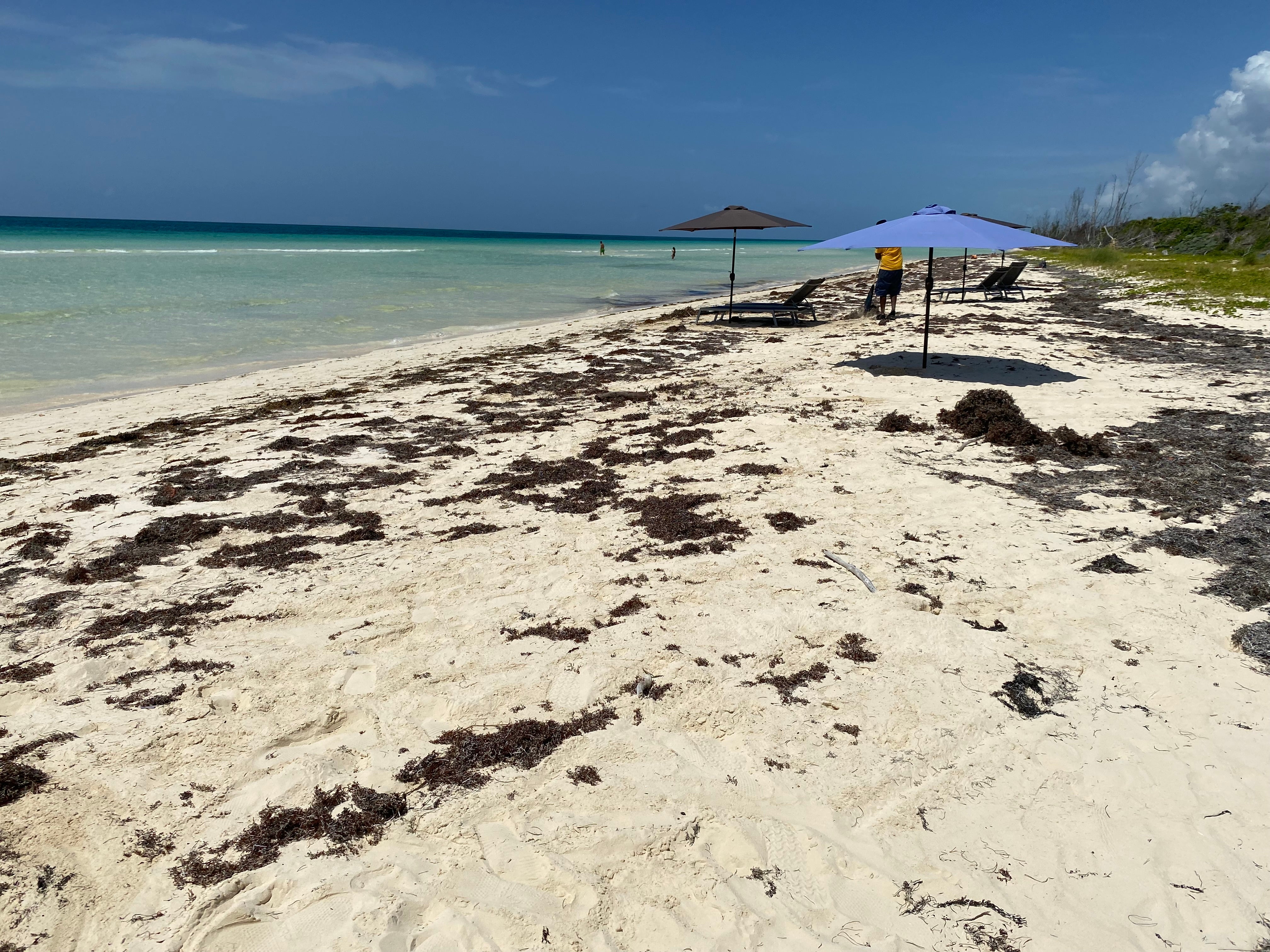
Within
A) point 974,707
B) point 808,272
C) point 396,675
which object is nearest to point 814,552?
point 974,707

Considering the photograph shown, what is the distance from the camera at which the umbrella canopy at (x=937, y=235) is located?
8.30m

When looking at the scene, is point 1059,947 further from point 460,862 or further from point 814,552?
point 814,552

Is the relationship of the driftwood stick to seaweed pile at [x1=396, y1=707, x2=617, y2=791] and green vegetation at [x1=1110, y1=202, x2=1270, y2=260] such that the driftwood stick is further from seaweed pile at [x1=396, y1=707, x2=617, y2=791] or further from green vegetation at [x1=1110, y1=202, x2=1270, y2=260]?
green vegetation at [x1=1110, y1=202, x2=1270, y2=260]

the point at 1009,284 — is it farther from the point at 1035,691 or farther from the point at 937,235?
the point at 1035,691

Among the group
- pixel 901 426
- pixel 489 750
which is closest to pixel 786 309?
pixel 901 426

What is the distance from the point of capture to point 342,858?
2482 mm

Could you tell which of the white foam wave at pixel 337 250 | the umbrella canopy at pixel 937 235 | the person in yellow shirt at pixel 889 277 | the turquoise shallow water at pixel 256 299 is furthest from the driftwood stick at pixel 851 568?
the white foam wave at pixel 337 250

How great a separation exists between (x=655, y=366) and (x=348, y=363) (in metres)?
5.16

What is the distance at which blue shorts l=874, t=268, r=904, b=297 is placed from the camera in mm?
14562

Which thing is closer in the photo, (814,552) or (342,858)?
(342,858)

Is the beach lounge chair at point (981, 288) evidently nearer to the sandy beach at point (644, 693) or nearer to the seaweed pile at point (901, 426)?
the seaweed pile at point (901, 426)

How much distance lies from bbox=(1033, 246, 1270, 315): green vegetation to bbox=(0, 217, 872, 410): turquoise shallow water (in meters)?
12.2

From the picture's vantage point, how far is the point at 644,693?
11.0 feet

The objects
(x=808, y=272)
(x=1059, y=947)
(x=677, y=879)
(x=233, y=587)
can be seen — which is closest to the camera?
(x=1059, y=947)
